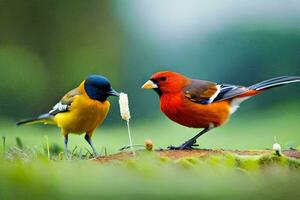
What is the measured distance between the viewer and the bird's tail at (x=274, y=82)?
1471 millimetres

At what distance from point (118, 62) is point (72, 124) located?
8.5 inches

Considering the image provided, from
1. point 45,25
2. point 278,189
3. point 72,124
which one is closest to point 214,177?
point 278,189

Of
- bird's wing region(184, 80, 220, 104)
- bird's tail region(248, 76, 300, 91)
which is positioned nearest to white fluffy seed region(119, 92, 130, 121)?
bird's wing region(184, 80, 220, 104)

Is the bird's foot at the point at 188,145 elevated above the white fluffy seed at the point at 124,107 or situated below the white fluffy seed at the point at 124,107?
below

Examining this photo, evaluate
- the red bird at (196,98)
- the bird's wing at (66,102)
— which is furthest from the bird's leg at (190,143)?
the bird's wing at (66,102)

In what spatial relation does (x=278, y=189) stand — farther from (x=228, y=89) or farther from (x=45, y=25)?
(x=45, y=25)

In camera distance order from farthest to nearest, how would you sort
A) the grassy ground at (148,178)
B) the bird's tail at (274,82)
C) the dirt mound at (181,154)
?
the bird's tail at (274,82)
the dirt mound at (181,154)
the grassy ground at (148,178)

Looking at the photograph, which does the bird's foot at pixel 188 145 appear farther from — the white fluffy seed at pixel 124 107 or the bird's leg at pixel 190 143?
the white fluffy seed at pixel 124 107

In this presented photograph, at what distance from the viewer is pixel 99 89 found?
4.63 feet

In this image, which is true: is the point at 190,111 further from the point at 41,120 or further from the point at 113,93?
the point at 41,120

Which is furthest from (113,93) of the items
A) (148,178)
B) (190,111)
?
(148,178)

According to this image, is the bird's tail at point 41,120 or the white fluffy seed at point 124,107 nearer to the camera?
the white fluffy seed at point 124,107

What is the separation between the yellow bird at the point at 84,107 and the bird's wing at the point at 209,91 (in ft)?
0.53

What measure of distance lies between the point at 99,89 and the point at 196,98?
0.68ft
